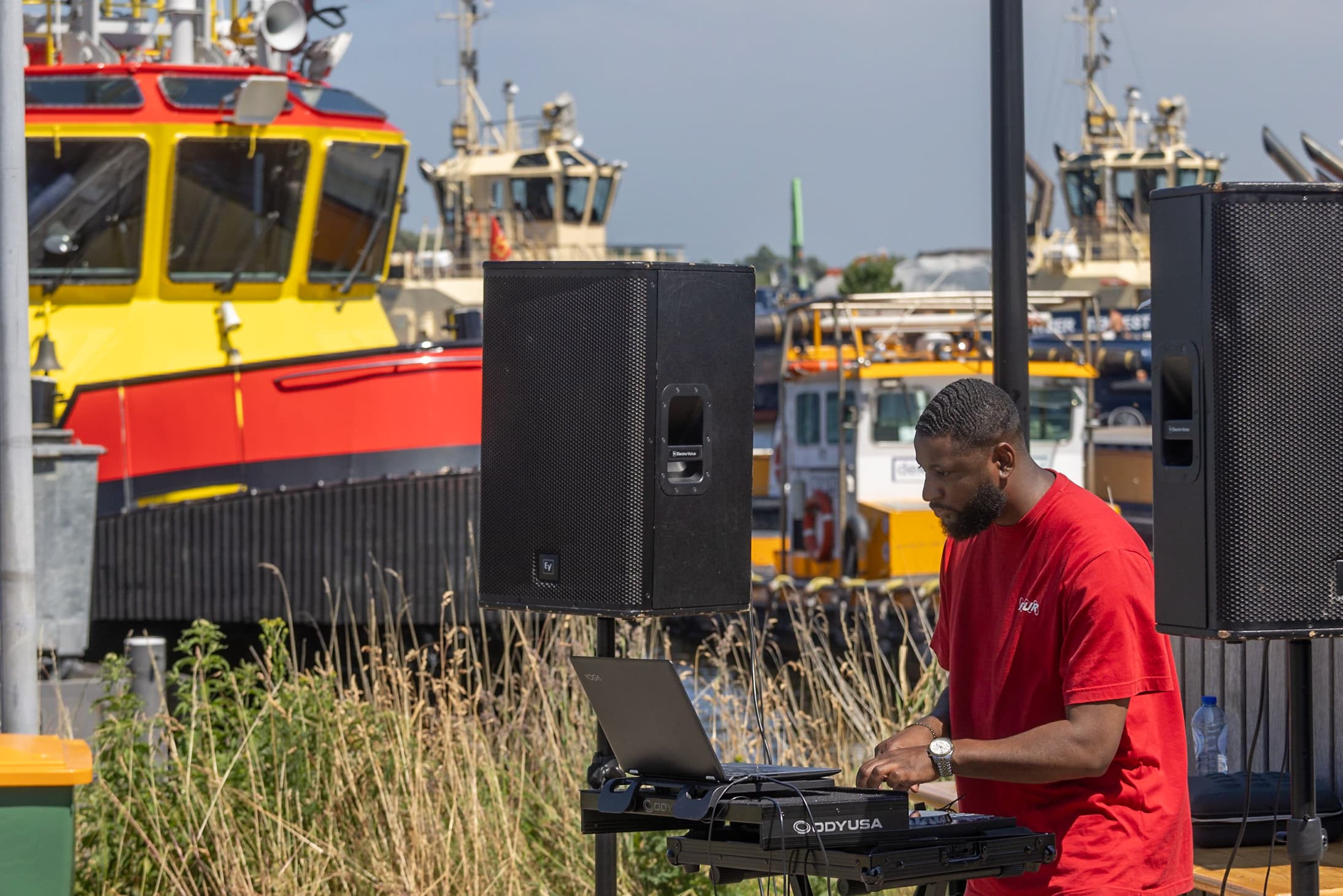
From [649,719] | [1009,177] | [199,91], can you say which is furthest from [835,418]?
[649,719]

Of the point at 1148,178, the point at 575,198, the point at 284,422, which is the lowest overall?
the point at 284,422

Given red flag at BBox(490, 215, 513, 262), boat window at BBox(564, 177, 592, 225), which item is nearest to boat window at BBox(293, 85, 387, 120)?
red flag at BBox(490, 215, 513, 262)

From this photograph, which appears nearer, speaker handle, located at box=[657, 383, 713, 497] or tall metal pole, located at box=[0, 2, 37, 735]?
speaker handle, located at box=[657, 383, 713, 497]

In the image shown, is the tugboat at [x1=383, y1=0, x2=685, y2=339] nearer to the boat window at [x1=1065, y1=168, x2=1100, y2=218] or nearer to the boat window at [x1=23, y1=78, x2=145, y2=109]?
the boat window at [x1=1065, y1=168, x2=1100, y2=218]

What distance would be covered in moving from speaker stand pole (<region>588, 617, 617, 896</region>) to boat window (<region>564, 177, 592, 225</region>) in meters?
34.2

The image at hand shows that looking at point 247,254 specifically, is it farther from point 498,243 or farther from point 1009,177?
point 498,243

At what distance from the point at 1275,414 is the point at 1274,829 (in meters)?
0.76

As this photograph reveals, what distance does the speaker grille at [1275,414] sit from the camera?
116 inches

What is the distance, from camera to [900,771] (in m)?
2.86

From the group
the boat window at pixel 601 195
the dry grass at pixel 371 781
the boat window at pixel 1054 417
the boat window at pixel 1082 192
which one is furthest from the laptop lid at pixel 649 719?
the boat window at pixel 1082 192

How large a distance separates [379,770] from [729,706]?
1487 mm

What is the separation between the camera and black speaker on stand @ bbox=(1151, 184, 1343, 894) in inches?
116

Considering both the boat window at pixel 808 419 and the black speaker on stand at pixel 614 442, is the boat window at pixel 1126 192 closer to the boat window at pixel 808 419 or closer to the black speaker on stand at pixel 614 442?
the boat window at pixel 808 419

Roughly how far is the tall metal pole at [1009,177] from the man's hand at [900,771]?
210 centimetres
